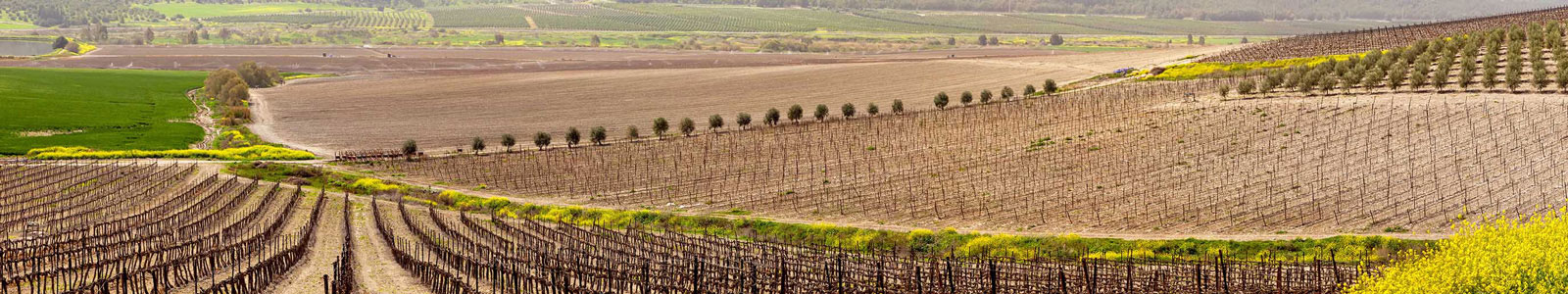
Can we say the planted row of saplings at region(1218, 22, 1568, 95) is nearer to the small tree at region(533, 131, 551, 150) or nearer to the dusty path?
the small tree at region(533, 131, 551, 150)

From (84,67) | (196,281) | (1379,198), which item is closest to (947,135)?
(1379,198)

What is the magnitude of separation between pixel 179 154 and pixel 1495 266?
91.4 meters

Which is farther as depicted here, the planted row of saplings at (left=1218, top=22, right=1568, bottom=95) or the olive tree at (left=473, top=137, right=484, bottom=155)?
the olive tree at (left=473, top=137, right=484, bottom=155)

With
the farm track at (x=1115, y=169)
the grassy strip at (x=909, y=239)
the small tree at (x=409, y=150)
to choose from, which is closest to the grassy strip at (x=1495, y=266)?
the grassy strip at (x=909, y=239)

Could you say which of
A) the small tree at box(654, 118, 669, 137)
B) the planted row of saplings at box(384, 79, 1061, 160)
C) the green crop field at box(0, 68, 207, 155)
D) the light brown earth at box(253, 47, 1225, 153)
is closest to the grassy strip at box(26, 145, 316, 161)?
the green crop field at box(0, 68, 207, 155)

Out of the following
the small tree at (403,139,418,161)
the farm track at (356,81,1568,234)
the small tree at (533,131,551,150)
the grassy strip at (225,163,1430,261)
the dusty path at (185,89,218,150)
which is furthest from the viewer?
the dusty path at (185,89,218,150)

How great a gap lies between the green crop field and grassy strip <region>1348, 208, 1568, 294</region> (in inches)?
3681

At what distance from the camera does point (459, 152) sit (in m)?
102

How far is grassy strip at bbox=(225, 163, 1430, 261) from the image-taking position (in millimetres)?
57844

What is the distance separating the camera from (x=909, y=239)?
65.2m

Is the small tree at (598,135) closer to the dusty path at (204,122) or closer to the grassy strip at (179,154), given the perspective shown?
the grassy strip at (179,154)

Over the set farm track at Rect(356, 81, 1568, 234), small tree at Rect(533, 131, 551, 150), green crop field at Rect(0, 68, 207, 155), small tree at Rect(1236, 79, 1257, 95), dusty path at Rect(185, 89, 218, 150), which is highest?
small tree at Rect(1236, 79, 1257, 95)

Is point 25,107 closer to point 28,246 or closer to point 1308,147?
point 28,246

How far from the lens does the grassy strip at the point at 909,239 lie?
190 feet
